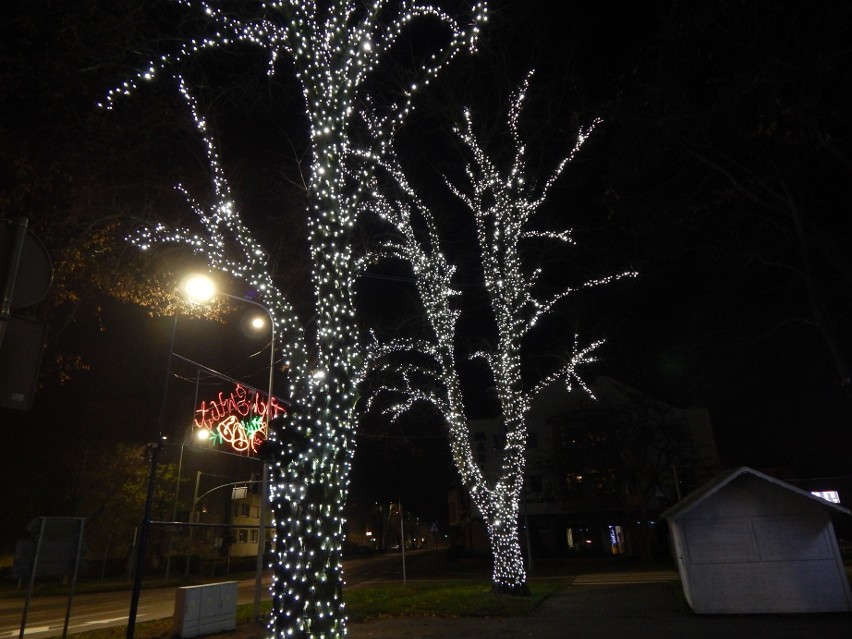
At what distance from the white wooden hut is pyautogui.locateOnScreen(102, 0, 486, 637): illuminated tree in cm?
828

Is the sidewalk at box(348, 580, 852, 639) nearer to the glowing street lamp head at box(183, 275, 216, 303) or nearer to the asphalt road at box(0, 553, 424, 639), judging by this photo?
the glowing street lamp head at box(183, 275, 216, 303)

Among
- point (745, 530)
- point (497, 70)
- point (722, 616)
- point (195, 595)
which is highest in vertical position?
point (497, 70)

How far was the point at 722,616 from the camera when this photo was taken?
36.6 ft

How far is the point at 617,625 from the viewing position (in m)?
10.5

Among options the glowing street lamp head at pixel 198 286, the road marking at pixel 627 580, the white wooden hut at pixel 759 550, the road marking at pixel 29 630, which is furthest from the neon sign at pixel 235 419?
the road marking at pixel 627 580

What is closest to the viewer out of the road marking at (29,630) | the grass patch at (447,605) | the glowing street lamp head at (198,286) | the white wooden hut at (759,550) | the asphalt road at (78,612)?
the glowing street lamp head at (198,286)

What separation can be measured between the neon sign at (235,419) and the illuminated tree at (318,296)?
4.25 m

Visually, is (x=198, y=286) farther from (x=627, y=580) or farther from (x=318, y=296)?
(x=627, y=580)

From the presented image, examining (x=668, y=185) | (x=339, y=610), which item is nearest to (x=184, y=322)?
(x=339, y=610)

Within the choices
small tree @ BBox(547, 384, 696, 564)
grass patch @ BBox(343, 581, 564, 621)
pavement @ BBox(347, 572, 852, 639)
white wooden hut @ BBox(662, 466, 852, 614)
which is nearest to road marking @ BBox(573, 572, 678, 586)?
grass patch @ BBox(343, 581, 564, 621)

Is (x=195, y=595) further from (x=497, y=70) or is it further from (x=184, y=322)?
(x=497, y=70)

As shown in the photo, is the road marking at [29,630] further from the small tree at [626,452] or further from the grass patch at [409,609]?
the small tree at [626,452]

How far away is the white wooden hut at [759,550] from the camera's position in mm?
10969

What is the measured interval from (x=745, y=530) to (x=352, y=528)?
275 feet
